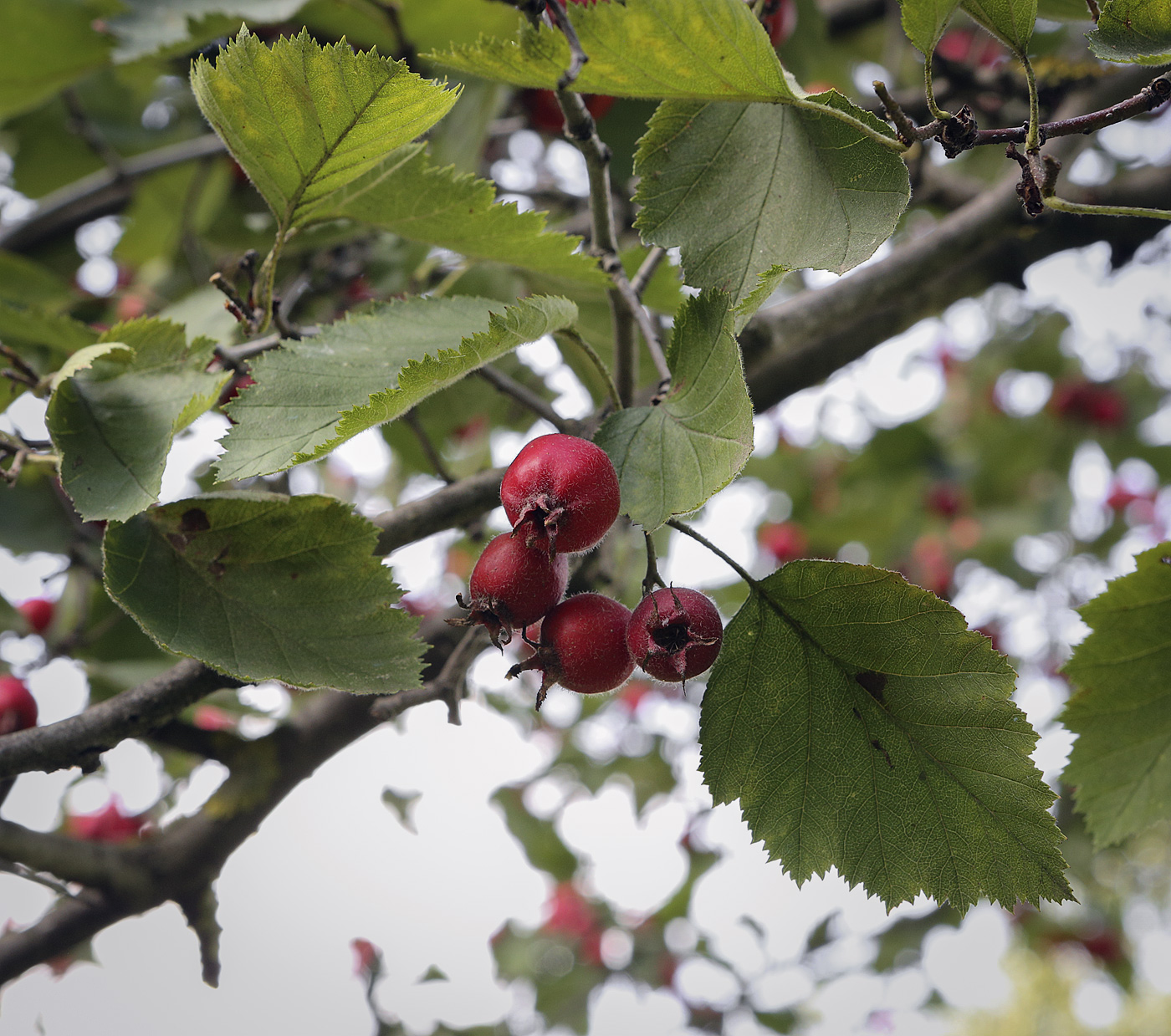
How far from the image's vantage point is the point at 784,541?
2951mm

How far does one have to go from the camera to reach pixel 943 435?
3684 millimetres

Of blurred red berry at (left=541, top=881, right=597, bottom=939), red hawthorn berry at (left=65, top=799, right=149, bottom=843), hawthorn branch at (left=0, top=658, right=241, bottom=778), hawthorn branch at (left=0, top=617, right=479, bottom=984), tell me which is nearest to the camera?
hawthorn branch at (left=0, top=658, right=241, bottom=778)

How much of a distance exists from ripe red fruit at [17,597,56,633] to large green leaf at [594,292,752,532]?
1.61 metres

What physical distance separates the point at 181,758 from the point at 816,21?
1.96 m

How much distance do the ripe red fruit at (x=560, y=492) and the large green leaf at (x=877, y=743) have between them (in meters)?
0.22

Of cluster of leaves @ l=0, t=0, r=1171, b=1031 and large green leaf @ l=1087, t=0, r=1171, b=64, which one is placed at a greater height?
large green leaf @ l=1087, t=0, r=1171, b=64

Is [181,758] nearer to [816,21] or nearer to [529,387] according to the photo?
[529,387]

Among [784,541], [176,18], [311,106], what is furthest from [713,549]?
[784,541]

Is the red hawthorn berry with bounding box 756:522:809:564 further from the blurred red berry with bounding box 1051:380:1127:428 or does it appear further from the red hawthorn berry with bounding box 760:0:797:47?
the red hawthorn berry with bounding box 760:0:797:47

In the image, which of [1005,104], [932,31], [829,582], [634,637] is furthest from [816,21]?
[634,637]

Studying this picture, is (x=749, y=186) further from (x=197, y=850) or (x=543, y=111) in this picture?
(x=197, y=850)

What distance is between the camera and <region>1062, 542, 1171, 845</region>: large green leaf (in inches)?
37.6

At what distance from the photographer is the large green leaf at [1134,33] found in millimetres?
696

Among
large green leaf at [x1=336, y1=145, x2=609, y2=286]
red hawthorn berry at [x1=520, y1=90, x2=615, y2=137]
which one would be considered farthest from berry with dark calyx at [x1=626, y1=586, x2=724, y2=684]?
red hawthorn berry at [x1=520, y1=90, x2=615, y2=137]
